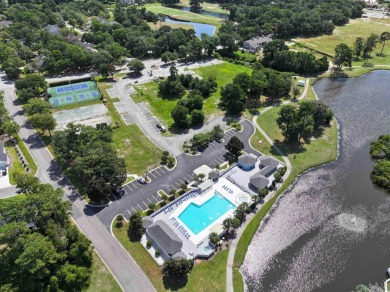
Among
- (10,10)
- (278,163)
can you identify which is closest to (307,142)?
(278,163)

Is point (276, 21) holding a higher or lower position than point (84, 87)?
higher

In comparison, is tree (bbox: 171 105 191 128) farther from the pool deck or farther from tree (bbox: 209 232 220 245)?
tree (bbox: 209 232 220 245)

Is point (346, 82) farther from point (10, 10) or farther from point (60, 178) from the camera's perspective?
point (10, 10)

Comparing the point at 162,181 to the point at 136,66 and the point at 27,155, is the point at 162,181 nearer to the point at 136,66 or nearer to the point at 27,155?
the point at 27,155

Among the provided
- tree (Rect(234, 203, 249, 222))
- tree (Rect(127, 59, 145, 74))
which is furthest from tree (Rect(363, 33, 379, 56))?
tree (Rect(234, 203, 249, 222))

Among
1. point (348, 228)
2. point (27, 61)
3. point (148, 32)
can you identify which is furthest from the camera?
point (148, 32)

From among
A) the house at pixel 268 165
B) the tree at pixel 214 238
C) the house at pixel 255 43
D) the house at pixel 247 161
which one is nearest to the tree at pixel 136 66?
the house at pixel 255 43
